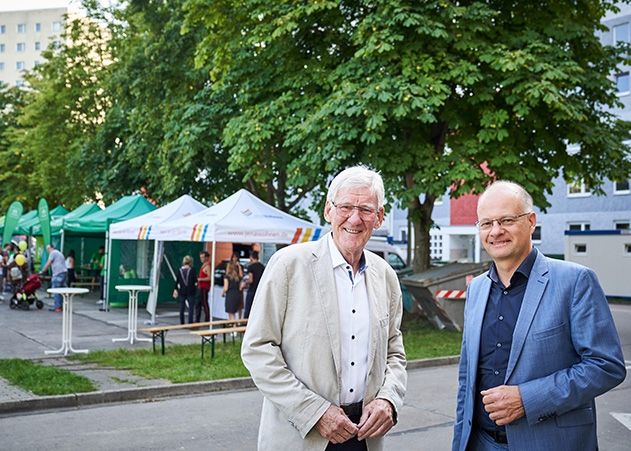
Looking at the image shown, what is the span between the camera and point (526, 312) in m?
3.00

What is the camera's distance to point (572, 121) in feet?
50.4

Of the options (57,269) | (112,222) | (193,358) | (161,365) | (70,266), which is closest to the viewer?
(161,365)

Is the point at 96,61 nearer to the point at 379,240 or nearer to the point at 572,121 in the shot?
the point at 379,240

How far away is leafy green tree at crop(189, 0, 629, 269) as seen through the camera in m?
14.4

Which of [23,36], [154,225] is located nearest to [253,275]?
[154,225]

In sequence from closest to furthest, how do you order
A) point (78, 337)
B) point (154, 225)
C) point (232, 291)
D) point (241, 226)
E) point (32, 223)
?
1. point (78, 337)
2. point (241, 226)
3. point (232, 291)
4. point (154, 225)
5. point (32, 223)

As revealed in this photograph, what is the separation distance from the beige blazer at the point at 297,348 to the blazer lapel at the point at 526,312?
541 millimetres

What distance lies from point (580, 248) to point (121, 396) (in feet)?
75.5

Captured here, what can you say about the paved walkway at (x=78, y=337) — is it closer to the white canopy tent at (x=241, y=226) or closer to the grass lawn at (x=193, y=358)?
the grass lawn at (x=193, y=358)

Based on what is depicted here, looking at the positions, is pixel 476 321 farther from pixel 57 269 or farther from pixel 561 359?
pixel 57 269

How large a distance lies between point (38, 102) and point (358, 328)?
34049 millimetres

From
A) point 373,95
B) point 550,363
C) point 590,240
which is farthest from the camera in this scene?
point 590,240

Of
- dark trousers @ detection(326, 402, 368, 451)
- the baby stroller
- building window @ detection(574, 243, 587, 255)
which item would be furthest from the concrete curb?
building window @ detection(574, 243, 587, 255)

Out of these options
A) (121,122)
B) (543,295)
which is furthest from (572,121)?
(121,122)
